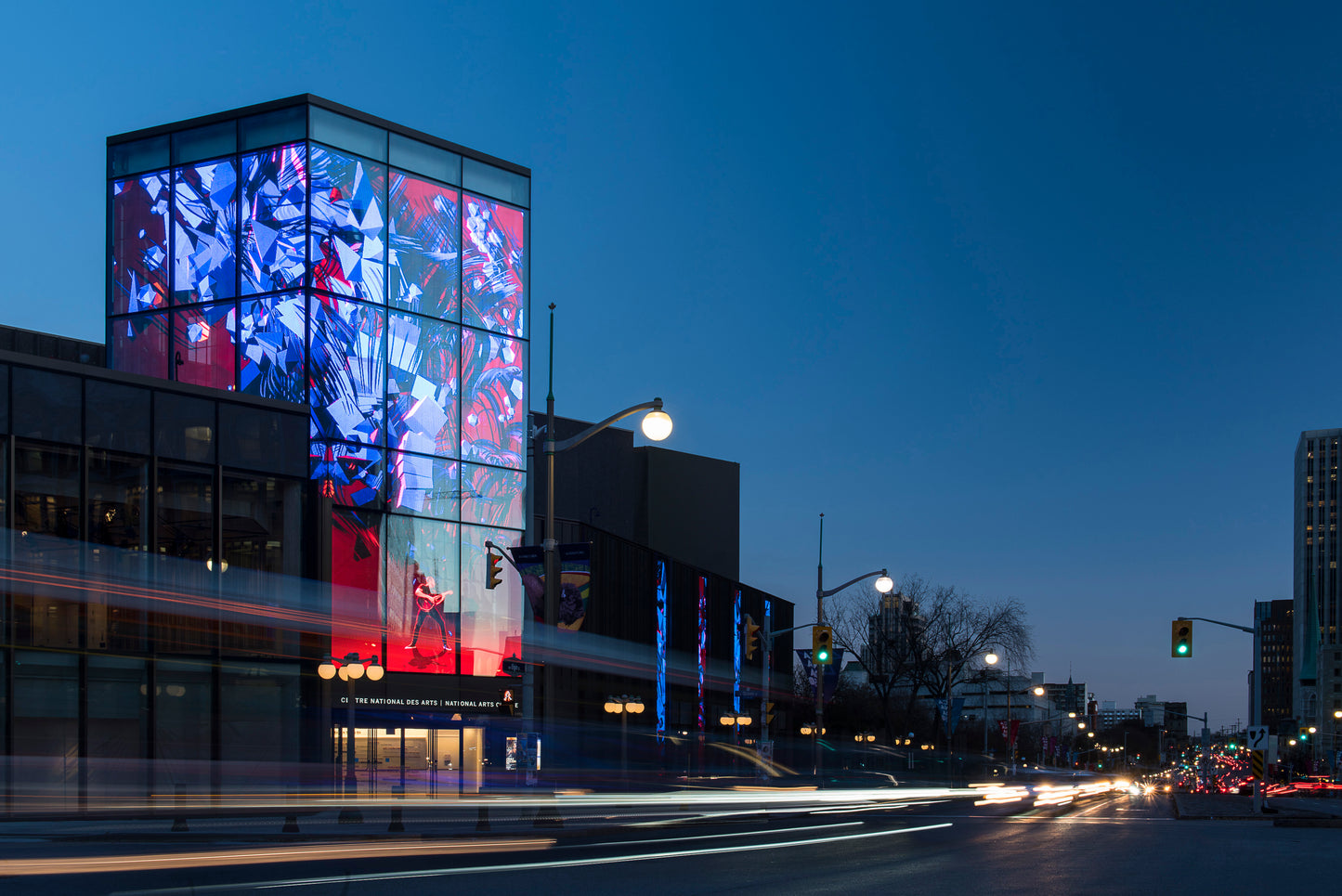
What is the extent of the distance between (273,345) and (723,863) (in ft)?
118

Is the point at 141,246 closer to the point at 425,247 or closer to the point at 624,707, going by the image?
the point at 425,247

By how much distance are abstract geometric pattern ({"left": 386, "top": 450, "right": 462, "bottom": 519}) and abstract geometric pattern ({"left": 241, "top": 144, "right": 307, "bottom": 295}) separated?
8156mm

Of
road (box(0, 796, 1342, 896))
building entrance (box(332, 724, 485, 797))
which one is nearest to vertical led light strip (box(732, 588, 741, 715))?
building entrance (box(332, 724, 485, 797))

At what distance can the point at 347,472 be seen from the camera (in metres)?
49.5

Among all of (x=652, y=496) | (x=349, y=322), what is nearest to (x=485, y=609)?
(x=349, y=322)

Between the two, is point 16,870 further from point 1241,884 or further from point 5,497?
point 5,497

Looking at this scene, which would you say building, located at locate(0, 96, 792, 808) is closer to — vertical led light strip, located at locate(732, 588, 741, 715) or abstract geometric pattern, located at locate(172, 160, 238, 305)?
abstract geometric pattern, located at locate(172, 160, 238, 305)

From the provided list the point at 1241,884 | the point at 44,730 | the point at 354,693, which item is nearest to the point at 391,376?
the point at 354,693

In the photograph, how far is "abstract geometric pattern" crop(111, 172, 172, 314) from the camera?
5106 cm

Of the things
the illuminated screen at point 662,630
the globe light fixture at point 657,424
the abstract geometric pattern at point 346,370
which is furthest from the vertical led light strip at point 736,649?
the globe light fixture at point 657,424

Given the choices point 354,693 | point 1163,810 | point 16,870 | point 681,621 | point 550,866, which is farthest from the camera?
point 681,621

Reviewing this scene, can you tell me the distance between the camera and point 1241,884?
16.3 meters

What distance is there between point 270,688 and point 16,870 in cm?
2642

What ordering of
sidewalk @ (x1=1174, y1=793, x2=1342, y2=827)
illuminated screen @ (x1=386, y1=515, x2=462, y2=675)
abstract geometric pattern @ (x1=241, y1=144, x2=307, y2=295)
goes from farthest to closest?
illuminated screen @ (x1=386, y1=515, x2=462, y2=675)
abstract geometric pattern @ (x1=241, y1=144, x2=307, y2=295)
sidewalk @ (x1=1174, y1=793, x2=1342, y2=827)
